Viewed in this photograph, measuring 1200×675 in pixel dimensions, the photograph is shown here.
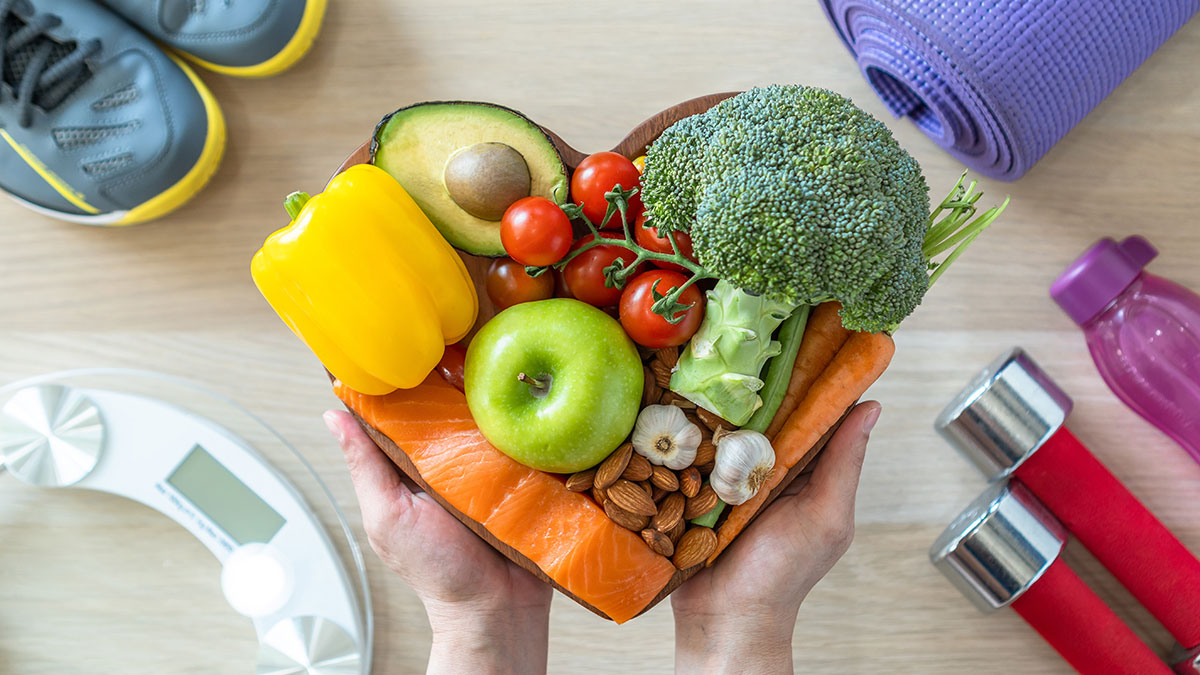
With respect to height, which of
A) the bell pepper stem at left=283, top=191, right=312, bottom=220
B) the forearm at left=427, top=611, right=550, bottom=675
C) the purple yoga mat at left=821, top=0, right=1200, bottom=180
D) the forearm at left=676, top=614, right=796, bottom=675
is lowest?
the forearm at left=427, top=611, right=550, bottom=675

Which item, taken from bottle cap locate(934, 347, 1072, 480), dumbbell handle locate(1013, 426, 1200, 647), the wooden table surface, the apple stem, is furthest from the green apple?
dumbbell handle locate(1013, 426, 1200, 647)

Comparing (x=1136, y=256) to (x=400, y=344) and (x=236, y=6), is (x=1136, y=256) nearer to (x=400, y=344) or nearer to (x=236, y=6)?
(x=400, y=344)

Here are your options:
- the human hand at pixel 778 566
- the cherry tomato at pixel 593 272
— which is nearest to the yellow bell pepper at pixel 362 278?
the cherry tomato at pixel 593 272

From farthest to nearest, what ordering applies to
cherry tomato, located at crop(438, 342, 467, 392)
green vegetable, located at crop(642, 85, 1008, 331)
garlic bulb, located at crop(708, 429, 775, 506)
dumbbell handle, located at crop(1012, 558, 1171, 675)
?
dumbbell handle, located at crop(1012, 558, 1171, 675)
cherry tomato, located at crop(438, 342, 467, 392)
garlic bulb, located at crop(708, 429, 775, 506)
green vegetable, located at crop(642, 85, 1008, 331)

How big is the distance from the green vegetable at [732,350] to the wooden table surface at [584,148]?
38 centimetres

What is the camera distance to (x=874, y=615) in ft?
3.81

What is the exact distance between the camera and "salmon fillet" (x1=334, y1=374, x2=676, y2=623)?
2.87ft

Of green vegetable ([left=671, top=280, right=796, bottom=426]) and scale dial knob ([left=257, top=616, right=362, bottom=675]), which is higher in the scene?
green vegetable ([left=671, top=280, right=796, bottom=426])

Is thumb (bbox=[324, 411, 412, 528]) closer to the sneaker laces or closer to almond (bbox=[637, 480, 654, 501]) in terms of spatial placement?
almond (bbox=[637, 480, 654, 501])

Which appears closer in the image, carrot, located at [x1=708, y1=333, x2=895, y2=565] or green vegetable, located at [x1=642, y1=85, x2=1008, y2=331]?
green vegetable, located at [x1=642, y1=85, x2=1008, y2=331]

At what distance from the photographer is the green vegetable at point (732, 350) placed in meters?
0.84

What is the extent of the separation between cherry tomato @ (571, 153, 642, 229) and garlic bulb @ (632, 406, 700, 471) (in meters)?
0.24

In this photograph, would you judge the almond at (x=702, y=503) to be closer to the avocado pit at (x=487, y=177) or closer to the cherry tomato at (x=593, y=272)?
the cherry tomato at (x=593, y=272)

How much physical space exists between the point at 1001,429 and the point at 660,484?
500mm
